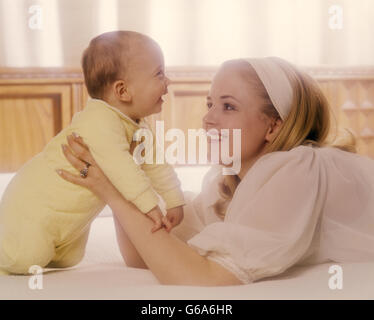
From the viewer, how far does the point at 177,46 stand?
2383mm

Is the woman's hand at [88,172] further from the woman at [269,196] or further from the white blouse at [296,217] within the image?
the white blouse at [296,217]

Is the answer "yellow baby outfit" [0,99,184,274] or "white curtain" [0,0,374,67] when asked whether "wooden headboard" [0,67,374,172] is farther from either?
"yellow baby outfit" [0,99,184,274]

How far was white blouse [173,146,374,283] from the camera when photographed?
937 millimetres

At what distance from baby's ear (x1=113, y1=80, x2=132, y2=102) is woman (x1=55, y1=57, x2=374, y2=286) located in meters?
0.13

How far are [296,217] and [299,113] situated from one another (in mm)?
283

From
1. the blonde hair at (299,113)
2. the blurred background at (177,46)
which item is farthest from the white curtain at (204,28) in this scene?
the blonde hair at (299,113)

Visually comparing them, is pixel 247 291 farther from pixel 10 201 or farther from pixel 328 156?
pixel 10 201

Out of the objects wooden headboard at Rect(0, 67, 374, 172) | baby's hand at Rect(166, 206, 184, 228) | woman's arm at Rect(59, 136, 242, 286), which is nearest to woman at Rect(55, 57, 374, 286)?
woman's arm at Rect(59, 136, 242, 286)

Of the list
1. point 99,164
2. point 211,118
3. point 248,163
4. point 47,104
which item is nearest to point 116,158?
point 99,164

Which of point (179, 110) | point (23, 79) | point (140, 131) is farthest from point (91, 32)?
point (140, 131)

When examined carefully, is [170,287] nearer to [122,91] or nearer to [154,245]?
[154,245]

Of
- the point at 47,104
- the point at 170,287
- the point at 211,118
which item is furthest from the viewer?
the point at 47,104
